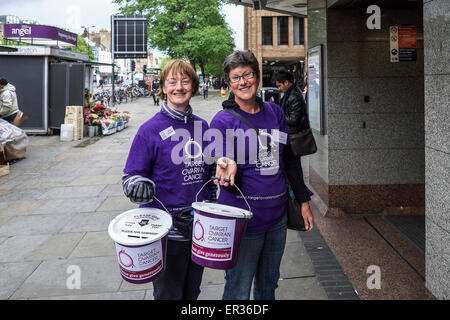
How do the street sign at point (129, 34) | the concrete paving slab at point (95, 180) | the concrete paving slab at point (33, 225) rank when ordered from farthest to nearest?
1. the street sign at point (129, 34)
2. the concrete paving slab at point (95, 180)
3. the concrete paving slab at point (33, 225)

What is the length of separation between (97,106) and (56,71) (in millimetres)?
1956

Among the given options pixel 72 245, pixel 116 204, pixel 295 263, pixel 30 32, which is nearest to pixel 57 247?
pixel 72 245

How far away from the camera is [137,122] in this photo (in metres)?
20.8

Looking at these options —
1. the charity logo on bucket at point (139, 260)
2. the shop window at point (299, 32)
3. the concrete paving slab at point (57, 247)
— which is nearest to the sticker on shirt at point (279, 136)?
the charity logo on bucket at point (139, 260)

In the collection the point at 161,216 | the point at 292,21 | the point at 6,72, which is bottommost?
the point at 161,216

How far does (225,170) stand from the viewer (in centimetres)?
244

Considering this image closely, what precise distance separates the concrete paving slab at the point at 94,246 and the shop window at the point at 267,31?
4361 cm

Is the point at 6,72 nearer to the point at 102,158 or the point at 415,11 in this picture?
the point at 102,158

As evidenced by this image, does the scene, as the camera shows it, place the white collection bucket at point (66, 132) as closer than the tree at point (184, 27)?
Yes

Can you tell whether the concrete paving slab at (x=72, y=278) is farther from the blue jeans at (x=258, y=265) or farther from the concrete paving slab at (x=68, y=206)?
the concrete paving slab at (x=68, y=206)

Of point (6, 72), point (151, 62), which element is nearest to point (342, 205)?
point (6, 72)

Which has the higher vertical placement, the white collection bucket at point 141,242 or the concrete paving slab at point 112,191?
the white collection bucket at point 141,242

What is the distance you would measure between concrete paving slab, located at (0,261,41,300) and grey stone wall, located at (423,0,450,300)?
3713 mm

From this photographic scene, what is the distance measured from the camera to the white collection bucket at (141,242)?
2.29 m
